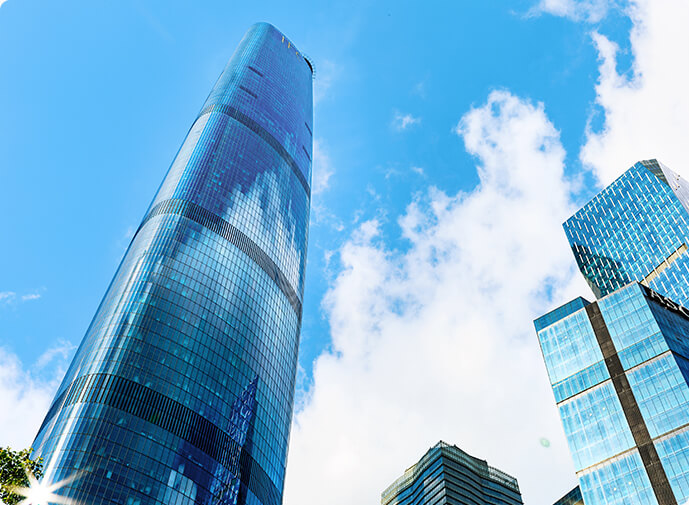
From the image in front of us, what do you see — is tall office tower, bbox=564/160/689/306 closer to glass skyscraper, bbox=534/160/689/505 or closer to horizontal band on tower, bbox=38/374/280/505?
glass skyscraper, bbox=534/160/689/505

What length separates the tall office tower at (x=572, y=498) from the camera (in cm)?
10277

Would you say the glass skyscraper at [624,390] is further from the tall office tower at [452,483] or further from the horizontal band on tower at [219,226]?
the tall office tower at [452,483]

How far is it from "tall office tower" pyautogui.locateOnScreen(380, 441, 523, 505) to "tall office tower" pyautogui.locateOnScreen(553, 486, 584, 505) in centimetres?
4126

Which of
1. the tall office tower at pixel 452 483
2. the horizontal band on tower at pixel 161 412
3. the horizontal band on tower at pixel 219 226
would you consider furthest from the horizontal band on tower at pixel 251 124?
the tall office tower at pixel 452 483

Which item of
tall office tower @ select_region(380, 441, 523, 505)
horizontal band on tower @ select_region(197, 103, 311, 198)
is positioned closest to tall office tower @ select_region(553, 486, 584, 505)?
tall office tower @ select_region(380, 441, 523, 505)

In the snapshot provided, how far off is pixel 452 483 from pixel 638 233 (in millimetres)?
83468

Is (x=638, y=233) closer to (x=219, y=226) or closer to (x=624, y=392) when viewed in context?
(x=624, y=392)

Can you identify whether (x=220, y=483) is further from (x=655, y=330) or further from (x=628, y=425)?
(x=655, y=330)

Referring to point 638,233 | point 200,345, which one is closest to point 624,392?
point 200,345

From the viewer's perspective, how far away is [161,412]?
76.6m

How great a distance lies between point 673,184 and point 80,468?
514 ft

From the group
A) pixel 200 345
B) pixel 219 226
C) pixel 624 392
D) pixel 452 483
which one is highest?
pixel 219 226

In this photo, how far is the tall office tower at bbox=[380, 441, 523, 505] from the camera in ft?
487

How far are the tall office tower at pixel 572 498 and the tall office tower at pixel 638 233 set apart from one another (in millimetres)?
54785
